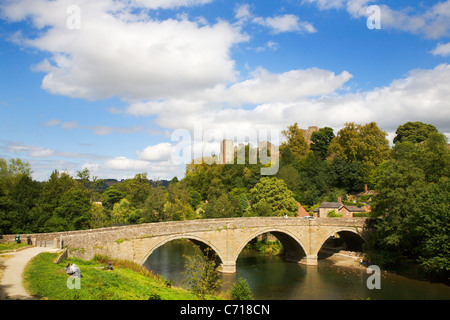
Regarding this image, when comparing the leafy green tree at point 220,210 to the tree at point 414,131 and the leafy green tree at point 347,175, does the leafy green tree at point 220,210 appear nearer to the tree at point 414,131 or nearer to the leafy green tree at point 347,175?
the leafy green tree at point 347,175

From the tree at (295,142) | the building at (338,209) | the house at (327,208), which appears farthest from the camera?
the tree at (295,142)

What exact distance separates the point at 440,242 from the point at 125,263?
24.4m

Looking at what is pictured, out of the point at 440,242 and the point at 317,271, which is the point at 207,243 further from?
the point at 440,242

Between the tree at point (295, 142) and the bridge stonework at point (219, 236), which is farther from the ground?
the tree at point (295, 142)

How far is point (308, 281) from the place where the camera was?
31.4 meters

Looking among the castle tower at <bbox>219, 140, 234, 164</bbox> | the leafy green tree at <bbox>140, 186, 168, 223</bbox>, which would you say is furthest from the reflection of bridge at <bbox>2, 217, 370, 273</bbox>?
the castle tower at <bbox>219, 140, 234, 164</bbox>

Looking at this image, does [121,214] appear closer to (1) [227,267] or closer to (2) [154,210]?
(2) [154,210]

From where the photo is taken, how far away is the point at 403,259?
3431 centimetres

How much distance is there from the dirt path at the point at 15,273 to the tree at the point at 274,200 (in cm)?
2970

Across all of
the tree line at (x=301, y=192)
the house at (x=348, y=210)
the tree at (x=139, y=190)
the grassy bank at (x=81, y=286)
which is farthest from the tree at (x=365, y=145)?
the grassy bank at (x=81, y=286)

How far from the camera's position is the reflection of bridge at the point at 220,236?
23.8 metres

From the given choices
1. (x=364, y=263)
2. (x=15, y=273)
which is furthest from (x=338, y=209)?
(x=15, y=273)

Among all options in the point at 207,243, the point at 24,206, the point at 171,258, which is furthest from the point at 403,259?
the point at 24,206

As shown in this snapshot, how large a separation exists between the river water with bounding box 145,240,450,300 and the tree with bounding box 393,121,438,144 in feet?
134
